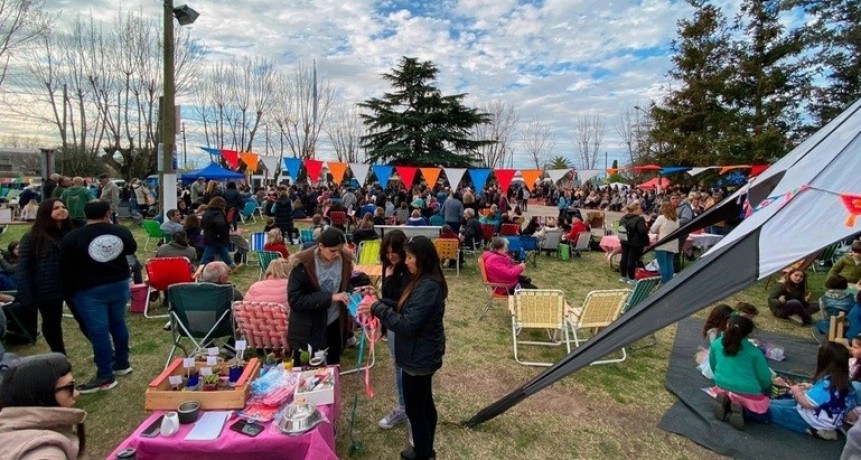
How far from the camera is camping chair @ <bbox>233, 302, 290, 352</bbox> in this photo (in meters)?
3.82

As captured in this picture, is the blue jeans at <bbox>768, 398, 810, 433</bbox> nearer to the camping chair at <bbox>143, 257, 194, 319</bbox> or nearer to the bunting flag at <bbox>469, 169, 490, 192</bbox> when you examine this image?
the camping chair at <bbox>143, 257, 194, 319</bbox>

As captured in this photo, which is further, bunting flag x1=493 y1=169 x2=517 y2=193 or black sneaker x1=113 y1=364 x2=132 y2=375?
bunting flag x1=493 y1=169 x2=517 y2=193

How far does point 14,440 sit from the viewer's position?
5.10 feet

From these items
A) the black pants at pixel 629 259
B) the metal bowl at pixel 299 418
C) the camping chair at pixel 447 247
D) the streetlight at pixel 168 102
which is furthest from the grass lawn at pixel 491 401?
the streetlight at pixel 168 102

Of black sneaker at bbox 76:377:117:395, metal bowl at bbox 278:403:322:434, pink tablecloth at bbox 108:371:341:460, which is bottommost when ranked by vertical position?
black sneaker at bbox 76:377:117:395

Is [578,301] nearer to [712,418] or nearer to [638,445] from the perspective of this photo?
[712,418]

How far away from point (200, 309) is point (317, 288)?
5.28ft

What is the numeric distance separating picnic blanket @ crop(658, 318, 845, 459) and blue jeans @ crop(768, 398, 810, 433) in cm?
6

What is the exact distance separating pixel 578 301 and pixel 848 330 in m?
3.15

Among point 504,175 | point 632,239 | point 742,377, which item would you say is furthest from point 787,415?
point 504,175

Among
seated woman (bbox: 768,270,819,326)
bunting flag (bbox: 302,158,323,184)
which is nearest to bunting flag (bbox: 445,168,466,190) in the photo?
bunting flag (bbox: 302,158,323,184)

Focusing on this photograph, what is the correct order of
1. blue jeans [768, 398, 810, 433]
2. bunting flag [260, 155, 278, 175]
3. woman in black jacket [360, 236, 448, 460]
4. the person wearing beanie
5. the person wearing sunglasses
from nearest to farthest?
1. the person wearing sunglasses
2. woman in black jacket [360, 236, 448, 460]
3. the person wearing beanie
4. blue jeans [768, 398, 810, 433]
5. bunting flag [260, 155, 278, 175]

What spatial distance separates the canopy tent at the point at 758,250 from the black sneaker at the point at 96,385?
3618 millimetres

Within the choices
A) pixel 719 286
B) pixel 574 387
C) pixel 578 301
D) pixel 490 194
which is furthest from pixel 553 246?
pixel 490 194
